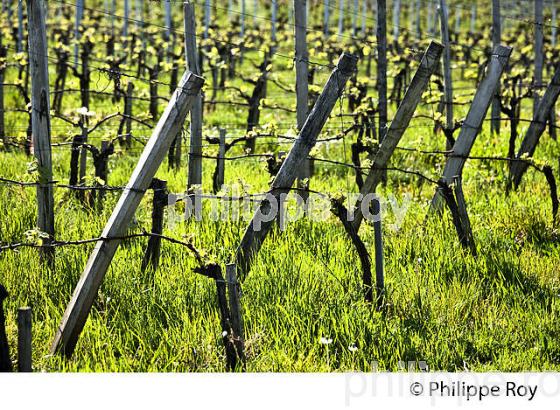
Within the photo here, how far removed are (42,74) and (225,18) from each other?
2868cm

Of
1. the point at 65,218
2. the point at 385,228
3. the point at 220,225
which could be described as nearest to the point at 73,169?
the point at 65,218

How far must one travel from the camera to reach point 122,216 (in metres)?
4.01

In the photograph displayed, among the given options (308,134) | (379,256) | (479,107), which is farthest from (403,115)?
(379,256)

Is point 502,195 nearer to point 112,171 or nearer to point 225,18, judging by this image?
point 112,171

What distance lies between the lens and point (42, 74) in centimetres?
478

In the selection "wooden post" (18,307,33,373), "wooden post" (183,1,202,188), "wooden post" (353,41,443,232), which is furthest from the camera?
"wooden post" (183,1,202,188)

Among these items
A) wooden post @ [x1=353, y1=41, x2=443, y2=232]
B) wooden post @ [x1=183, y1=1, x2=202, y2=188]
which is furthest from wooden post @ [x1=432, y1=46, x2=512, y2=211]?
wooden post @ [x1=183, y1=1, x2=202, y2=188]

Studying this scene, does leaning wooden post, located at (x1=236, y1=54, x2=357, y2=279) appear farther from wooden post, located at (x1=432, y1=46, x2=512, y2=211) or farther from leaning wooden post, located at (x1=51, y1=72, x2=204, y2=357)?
wooden post, located at (x1=432, y1=46, x2=512, y2=211)

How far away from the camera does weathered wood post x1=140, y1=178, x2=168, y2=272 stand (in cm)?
478

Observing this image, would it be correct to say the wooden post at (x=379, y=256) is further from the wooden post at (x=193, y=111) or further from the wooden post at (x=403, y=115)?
A: the wooden post at (x=193, y=111)

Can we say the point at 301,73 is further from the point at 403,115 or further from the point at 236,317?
the point at 236,317

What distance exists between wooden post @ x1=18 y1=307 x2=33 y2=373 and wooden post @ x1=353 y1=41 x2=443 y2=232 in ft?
8.40

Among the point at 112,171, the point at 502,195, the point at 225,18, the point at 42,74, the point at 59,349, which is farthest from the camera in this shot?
the point at 225,18

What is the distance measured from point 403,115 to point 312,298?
1.50 m
